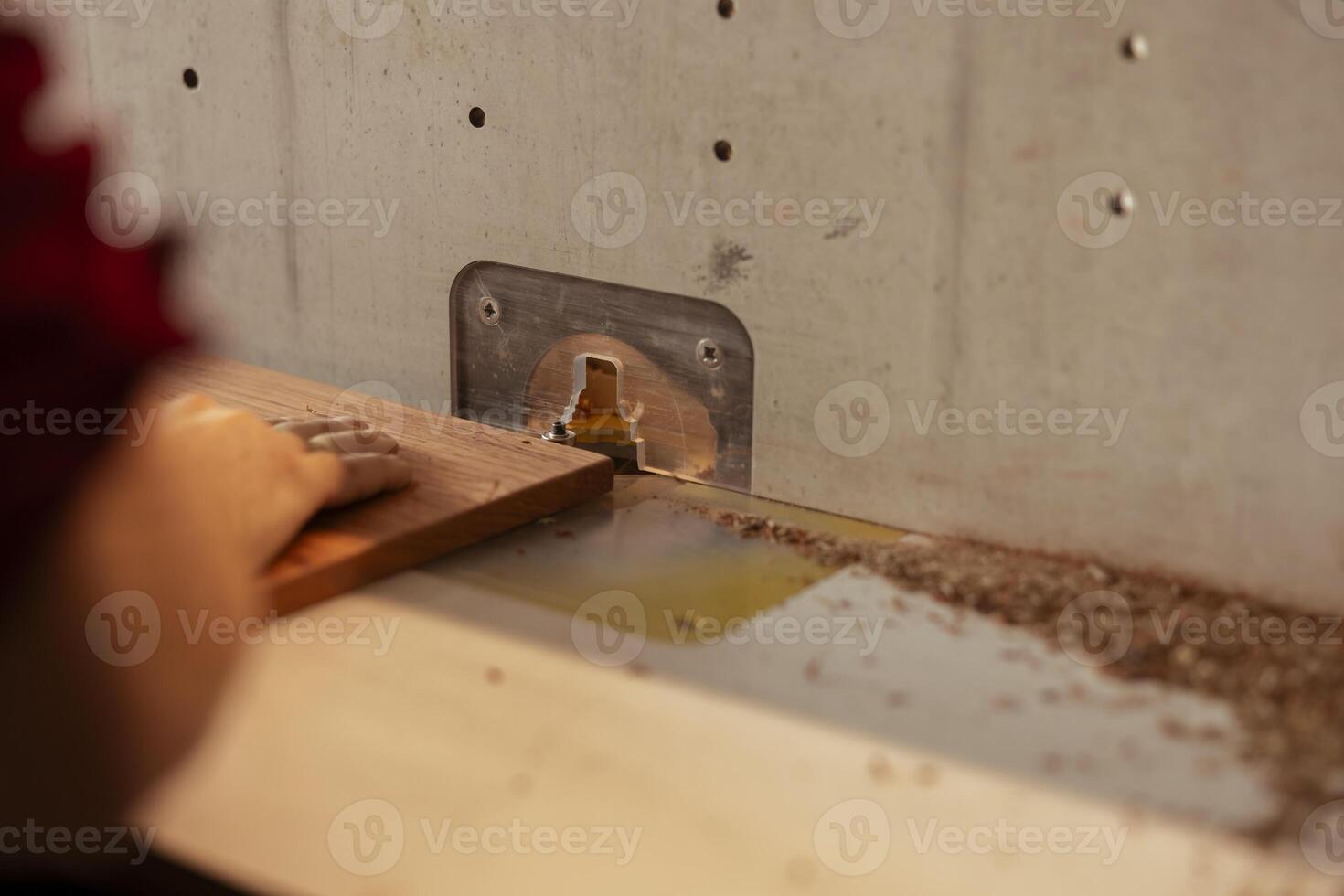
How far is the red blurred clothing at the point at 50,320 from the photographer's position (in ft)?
1.63

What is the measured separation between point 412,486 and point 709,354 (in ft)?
0.94

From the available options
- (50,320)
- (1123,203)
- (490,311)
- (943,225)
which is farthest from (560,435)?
(50,320)

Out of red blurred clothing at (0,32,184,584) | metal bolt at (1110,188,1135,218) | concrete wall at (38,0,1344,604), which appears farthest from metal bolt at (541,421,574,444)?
red blurred clothing at (0,32,184,584)

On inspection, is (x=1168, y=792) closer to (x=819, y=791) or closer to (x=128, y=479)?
(x=819, y=791)

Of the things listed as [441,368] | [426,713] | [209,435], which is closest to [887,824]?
[426,713]

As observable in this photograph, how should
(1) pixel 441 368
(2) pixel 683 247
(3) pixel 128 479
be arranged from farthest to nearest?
(1) pixel 441 368 → (2) pixel 683 247 → (3) pixel 128 479

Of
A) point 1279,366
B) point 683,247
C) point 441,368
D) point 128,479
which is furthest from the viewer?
point 441,368

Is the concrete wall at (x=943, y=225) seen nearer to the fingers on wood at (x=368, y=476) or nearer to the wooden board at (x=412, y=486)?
the wooden board at (x=412, y=486)

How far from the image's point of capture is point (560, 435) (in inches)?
51.1

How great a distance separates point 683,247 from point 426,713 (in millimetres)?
513

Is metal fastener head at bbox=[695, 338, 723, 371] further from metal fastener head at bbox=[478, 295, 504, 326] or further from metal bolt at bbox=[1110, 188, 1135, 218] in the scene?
metal bolt at bbox=[1110, 188, 1135, 218]

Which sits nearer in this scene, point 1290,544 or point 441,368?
point 1290,544

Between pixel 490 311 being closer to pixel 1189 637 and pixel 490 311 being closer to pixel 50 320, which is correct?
pixel 1189 637

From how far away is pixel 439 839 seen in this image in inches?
28.7
